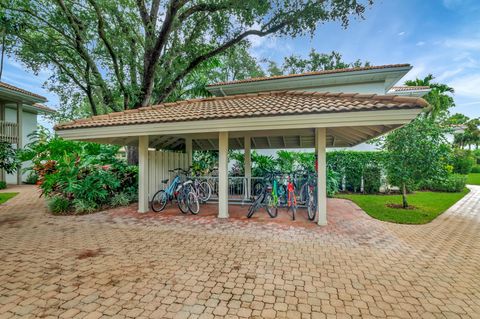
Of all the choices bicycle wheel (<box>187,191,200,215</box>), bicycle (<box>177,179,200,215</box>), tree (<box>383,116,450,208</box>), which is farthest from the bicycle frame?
tree (<box>383,116,450,208</box>)

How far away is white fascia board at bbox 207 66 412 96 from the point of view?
10492 mm

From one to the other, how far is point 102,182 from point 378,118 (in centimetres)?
814

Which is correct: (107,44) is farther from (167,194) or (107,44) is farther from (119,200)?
(167,194)

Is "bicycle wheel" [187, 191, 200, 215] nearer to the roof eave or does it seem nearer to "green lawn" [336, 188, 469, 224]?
"green lawn" [336, 188, 469, 224]

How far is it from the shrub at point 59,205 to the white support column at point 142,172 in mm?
2403

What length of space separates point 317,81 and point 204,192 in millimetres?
7901

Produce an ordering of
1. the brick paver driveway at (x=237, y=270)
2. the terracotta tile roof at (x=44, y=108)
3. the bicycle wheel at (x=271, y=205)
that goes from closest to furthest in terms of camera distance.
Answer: the brick paver driveway at (x=237, y=270) → the bicycle wheel at (x=271, y=205) → the terracotta tile roof at (x=44, y=108)

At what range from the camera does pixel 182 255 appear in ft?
13.2

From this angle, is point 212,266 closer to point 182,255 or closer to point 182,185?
point 182,255

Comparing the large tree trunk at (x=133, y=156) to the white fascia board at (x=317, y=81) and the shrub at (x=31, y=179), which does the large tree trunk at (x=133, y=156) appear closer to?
the white fascia board at (x=317, y=81)

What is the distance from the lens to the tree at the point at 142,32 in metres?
9.28

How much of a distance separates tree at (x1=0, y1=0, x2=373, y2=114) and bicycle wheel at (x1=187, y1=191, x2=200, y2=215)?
21.0ft

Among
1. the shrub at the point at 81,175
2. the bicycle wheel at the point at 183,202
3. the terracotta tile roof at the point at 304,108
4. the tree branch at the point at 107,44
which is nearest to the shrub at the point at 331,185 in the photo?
the terracotta tile roof at the point at 304,108

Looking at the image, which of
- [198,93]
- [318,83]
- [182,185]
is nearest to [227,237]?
[182,185]
